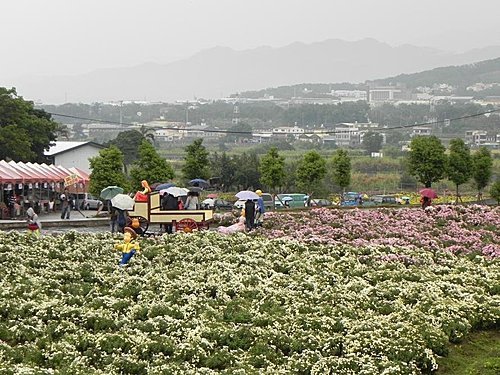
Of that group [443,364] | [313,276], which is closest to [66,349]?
Answer: [443,364]

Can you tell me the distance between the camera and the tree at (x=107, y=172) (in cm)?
5375

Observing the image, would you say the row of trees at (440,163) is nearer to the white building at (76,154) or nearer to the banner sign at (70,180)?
the banner sign at (70,180)

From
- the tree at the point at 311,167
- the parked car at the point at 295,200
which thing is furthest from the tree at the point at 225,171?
the tree at the point at 311,167

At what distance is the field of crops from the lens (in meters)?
13.8

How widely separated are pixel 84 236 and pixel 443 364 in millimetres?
15468

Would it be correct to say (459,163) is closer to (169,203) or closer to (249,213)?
(169,203)

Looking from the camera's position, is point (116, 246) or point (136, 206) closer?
point (116, 246)

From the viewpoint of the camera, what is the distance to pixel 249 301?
1817 cm

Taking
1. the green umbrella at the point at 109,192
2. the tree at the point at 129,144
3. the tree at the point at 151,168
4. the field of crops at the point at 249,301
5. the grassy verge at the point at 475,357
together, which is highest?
the tree at the point at 129,144

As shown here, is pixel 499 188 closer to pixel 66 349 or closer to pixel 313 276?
pixel 313 276

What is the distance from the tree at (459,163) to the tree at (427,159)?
2.34 metres

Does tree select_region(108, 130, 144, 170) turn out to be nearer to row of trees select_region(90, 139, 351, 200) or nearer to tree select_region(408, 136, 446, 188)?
row of trees select_region(90, 139, 351, 200)

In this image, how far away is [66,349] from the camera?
45.6 feet

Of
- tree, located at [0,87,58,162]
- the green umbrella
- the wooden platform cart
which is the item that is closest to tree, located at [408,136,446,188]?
the green umbrella
